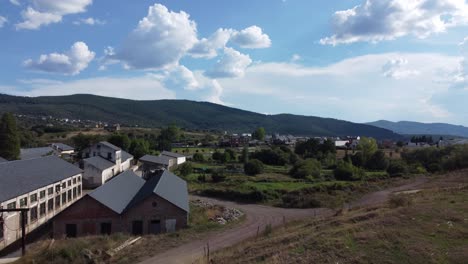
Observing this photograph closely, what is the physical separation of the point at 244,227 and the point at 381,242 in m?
16.0

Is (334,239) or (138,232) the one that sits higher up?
(334,239)

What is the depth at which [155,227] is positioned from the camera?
1191 inches

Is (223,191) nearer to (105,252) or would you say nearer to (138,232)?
(138,232)

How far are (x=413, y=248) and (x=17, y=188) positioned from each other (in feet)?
85.7

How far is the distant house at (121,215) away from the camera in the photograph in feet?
95.3

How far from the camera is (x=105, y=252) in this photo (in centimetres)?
2292

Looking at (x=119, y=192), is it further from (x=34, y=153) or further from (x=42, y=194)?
(x=34, y=153)

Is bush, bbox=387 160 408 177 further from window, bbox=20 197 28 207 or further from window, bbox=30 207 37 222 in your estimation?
window, bbox=20 197 28 207

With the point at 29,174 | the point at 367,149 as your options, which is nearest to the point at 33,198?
the point at 29,174

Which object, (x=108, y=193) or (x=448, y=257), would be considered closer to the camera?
(x=448, y=257)

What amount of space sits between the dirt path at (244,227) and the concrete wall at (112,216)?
4047mm

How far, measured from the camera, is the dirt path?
23.0 metres

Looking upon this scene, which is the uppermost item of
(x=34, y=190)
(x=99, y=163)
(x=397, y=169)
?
(x=34, y=190)

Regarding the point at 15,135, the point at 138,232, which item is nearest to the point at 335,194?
the point at 138,232
